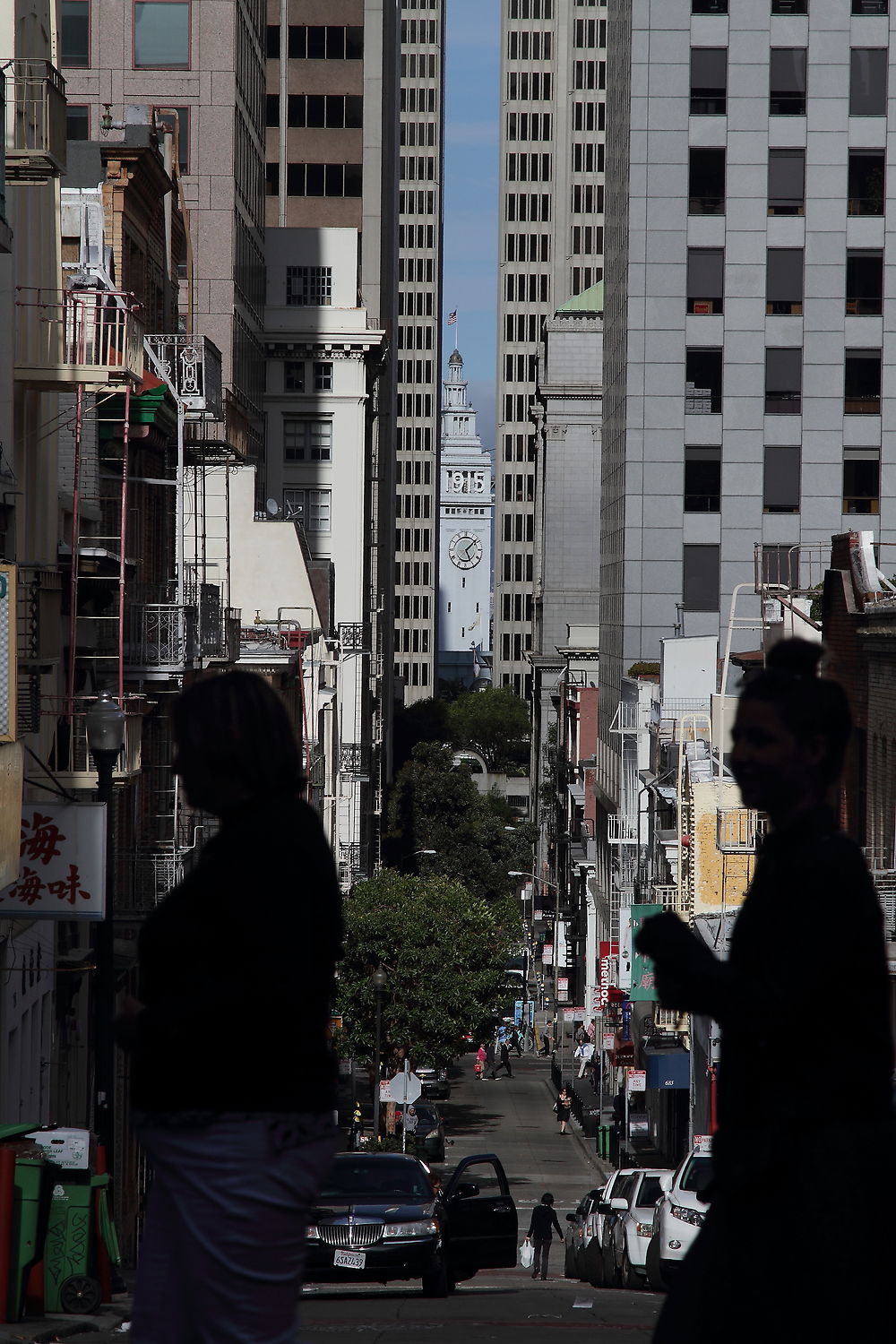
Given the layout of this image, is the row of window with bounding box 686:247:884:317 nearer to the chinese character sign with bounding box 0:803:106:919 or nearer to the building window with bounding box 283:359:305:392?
the building window with bounding box 283:359:305:392

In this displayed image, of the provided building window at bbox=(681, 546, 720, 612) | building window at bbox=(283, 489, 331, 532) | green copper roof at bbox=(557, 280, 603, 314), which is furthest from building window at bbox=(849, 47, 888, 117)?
green copper roof at bbox=(557, 280, 603, 314)

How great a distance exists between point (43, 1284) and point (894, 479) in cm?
4931

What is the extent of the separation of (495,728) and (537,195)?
43.4 m

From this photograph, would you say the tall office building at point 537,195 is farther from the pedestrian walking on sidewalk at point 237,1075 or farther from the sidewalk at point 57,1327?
the pedestrian walking on sidewalk at point 237,1075

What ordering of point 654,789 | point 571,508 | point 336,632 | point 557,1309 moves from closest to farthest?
point 557,1309 < point 654,789 < point 336,632 < point 571,508

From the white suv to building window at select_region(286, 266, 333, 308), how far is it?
229ft

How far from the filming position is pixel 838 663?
95.7ft

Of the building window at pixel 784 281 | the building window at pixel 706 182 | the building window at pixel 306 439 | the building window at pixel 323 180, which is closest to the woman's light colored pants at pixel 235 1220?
the building window at pixel 784 281

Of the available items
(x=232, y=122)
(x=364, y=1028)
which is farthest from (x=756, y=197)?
(x=364, y=1028)

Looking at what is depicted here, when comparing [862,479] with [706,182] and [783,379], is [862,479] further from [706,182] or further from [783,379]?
[706,182]

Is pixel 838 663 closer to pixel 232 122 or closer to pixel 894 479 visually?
pixel 894 479

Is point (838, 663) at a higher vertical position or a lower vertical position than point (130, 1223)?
higher

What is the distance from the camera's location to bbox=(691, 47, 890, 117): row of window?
57.9 meters

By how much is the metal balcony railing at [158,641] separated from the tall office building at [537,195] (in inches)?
4903
